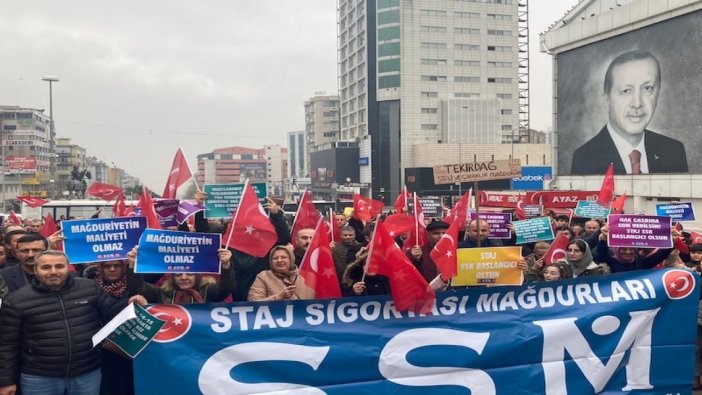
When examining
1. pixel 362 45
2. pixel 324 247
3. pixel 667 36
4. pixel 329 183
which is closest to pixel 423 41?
pixel 362 45

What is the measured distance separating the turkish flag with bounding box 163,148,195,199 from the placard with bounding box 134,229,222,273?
136 inches

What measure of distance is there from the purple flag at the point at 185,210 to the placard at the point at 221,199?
0.65 meters

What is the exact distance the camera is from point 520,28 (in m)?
77.6

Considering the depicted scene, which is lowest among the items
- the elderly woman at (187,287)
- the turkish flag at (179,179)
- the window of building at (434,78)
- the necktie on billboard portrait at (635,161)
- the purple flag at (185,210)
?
the elderly woman at (187,287)

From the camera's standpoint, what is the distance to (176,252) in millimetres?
4270

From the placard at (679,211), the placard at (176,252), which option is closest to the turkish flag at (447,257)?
the placard at (176,252)

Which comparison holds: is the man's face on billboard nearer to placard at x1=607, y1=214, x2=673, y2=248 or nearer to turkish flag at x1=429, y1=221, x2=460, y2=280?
placard at x1=607, y1=214, x2=673, y2=248

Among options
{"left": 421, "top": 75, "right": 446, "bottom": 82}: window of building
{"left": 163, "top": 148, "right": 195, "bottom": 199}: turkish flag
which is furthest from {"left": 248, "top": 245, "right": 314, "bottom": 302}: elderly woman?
{"left": 421, "top": 75, "right": 446, "bottom": 82}: window of building

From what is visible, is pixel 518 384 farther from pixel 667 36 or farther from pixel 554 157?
pixel 554 157

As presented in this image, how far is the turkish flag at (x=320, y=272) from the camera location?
4660 millimetres

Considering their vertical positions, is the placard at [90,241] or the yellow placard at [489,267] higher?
the placard at [90,241]

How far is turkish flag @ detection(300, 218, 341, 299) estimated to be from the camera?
4.66m

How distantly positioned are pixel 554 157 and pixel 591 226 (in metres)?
38.5

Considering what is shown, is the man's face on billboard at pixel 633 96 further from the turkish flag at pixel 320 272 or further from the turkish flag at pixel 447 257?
the turkish flag at pixel 320 272
